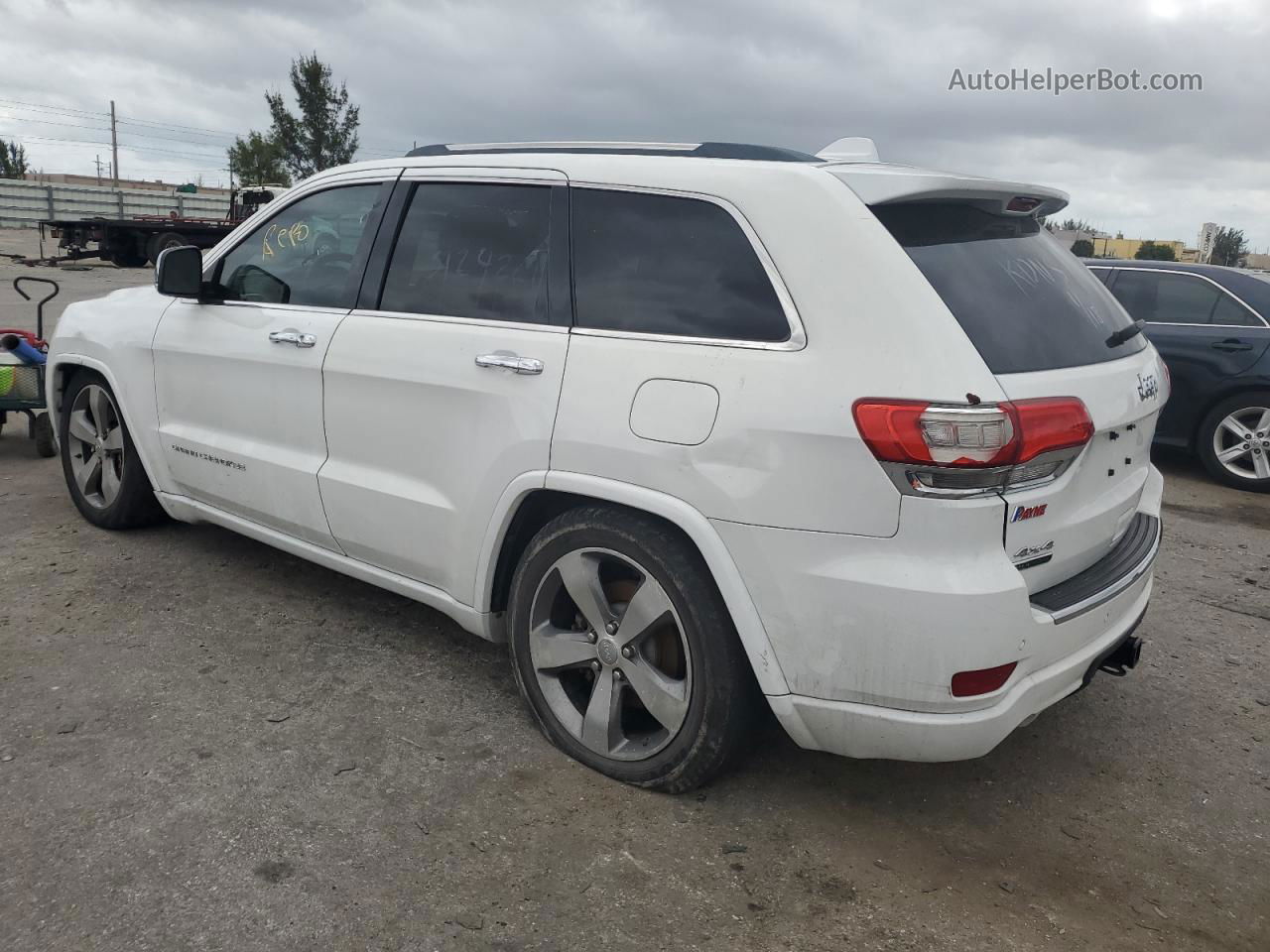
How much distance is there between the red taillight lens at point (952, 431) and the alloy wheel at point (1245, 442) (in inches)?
238

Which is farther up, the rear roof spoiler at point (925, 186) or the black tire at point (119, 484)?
the rear roof spoiler at point (925, 186)

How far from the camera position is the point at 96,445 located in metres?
4.99

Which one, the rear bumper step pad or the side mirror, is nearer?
the rear bumper step pad

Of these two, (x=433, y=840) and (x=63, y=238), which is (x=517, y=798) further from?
(x=63, y=238)

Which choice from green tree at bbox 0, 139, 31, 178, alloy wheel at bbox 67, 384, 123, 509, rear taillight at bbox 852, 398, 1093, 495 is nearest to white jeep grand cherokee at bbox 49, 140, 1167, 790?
rear taillight at bbox 852, 398, 1093, 495

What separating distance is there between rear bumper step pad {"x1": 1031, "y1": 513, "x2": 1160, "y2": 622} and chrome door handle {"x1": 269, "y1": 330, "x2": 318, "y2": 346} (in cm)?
257

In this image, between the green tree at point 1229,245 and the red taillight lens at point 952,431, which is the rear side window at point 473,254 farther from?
the green tree at point 1229,245

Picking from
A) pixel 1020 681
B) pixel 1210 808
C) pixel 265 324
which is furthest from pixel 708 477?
pixel 265 324

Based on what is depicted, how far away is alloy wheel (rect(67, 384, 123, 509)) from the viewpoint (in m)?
4.88

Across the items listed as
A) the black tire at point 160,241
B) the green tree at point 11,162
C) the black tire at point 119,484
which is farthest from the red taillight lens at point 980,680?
the green tree at point 11,162

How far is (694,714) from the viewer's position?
2.81m

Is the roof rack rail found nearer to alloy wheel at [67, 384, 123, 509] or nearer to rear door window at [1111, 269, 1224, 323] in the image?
alloy wheel at [67, 384, 123, 509]

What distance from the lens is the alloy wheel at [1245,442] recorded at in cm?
738

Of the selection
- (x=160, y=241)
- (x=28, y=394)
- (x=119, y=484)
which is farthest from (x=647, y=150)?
(x=160, y=241)
